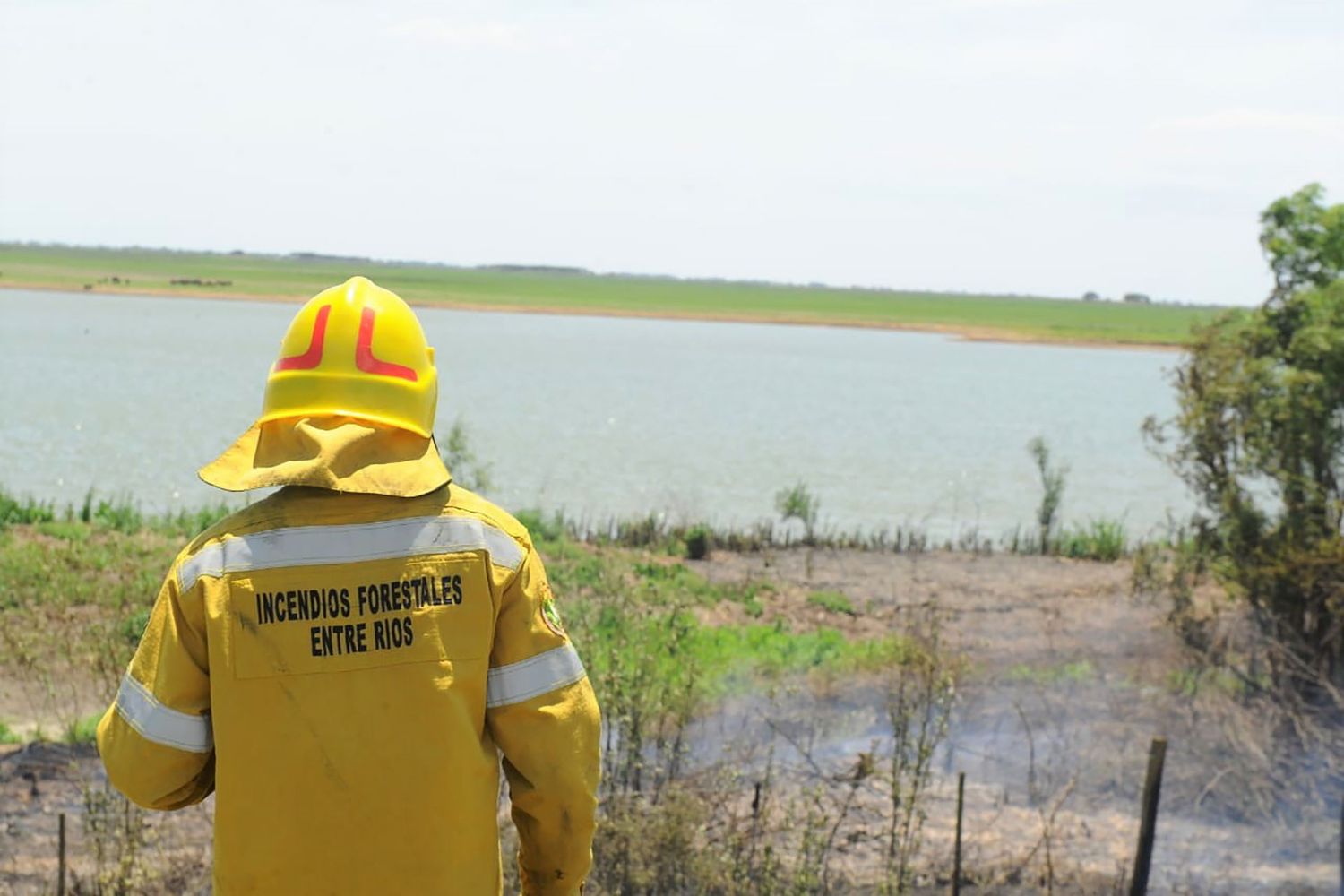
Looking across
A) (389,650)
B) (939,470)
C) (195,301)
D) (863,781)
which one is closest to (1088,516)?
(939,470)

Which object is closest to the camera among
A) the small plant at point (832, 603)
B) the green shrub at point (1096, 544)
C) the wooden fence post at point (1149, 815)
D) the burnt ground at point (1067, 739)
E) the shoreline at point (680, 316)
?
the wooden fence post at point (1149, 815)

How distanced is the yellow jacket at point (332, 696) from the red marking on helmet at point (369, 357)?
0.76 feet

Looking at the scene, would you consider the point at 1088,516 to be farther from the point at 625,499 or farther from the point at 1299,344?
the point at 1299,344

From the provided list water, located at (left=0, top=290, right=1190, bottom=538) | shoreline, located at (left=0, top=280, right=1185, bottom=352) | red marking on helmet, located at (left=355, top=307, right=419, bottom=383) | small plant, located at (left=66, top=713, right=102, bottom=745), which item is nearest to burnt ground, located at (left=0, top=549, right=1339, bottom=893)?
small plant, located at (left=66, top=713, right=102, bottom=745)

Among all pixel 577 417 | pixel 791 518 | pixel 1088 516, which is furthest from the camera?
pixel 577 417

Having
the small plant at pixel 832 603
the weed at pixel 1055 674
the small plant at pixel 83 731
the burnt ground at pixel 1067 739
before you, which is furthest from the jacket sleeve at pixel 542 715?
the small plant at pixel 832 603

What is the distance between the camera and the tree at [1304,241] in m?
9.45

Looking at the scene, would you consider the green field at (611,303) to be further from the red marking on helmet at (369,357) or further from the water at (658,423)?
the red marking on helmet at (369,357)

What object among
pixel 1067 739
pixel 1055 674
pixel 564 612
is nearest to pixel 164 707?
pixel 1067 739

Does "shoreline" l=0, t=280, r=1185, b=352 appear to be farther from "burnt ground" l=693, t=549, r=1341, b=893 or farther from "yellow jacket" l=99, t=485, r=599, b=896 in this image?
"yellow jacket" l=99, t=485, r=599, b=896

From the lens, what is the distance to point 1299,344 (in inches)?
360

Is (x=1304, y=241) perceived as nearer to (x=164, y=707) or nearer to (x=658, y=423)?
(x=164, y=707)

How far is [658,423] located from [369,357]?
28.9 meters

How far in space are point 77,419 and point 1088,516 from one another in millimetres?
18544
